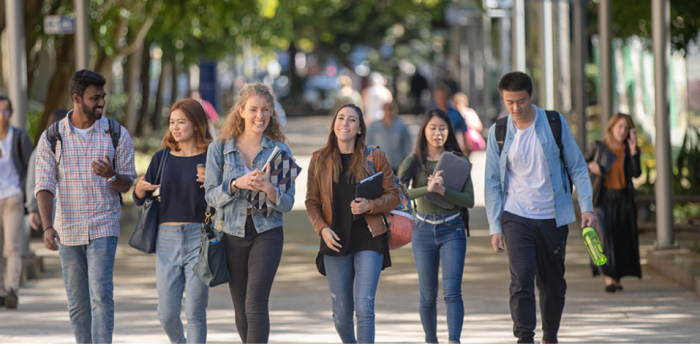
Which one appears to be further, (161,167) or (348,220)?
(161,167)

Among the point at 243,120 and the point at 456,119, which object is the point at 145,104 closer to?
the point at 456,119

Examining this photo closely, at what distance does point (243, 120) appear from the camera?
6750 millimetres

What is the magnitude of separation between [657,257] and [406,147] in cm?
293

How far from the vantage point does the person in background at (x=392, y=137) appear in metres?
12.8

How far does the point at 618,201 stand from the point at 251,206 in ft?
16.2

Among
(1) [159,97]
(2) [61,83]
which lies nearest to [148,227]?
(2) [61,83]

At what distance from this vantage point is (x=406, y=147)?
1295cm

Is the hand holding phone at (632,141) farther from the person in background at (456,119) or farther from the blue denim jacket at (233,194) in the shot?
the blue denim jacket at (233,194)

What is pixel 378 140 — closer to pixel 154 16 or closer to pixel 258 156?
pixel 258 156

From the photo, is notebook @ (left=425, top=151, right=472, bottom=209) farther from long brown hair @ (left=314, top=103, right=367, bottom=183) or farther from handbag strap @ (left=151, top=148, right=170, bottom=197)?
handbag strap @ (left=151, top=148, right=170, bottom=197)

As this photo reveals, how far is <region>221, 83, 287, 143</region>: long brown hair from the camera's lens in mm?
6684

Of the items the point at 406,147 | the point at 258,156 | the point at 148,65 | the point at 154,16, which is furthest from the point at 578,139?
the point at 148,65

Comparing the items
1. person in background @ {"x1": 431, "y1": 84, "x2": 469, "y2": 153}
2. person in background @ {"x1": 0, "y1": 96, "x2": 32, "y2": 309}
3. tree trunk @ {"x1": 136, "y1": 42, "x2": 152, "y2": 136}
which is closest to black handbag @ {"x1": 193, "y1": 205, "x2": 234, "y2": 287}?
person in background @ {"x1": 0, "y1": 96, "x2": 32, "y2": 309}

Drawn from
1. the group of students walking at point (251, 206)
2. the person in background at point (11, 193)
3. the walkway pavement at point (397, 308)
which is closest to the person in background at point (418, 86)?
the walkway pavement at point (397, 308)
